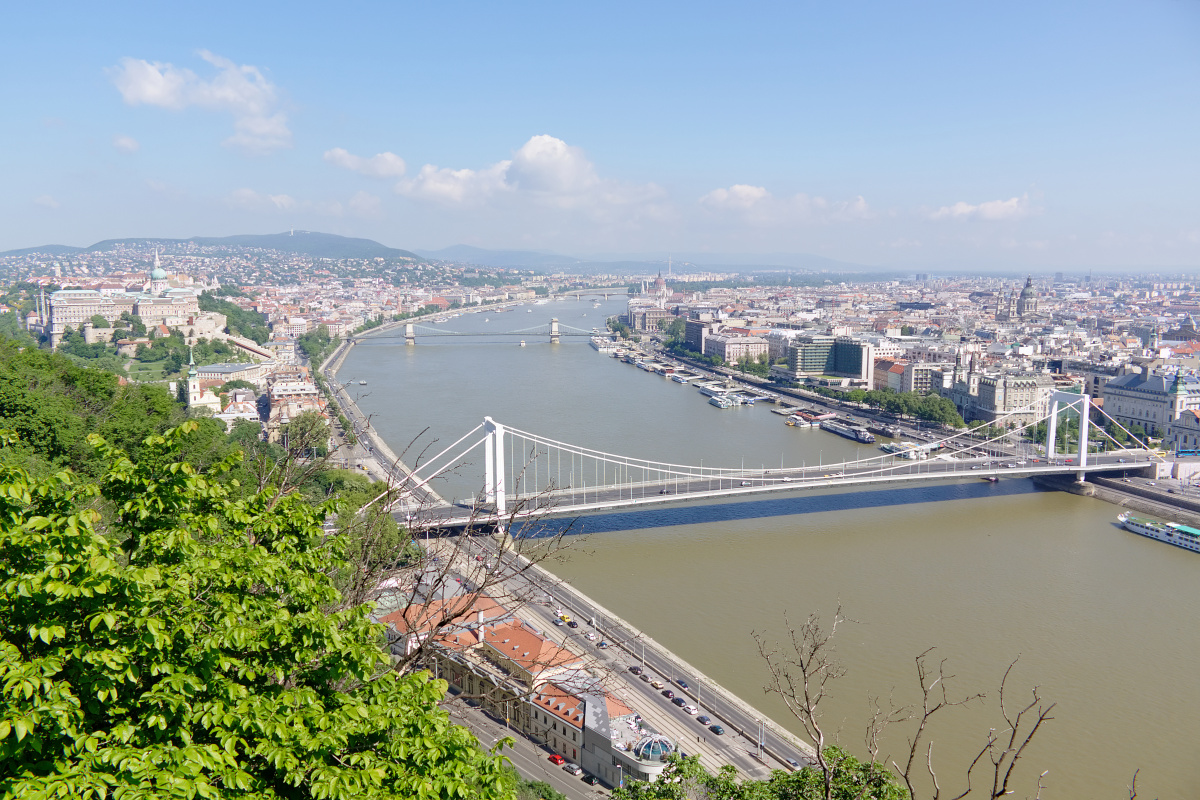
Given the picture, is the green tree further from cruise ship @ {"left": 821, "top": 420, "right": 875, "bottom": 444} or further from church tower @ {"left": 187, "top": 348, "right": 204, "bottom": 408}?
cruise ship @ {"left": 821, "top": 420, "right": 875, "bottom": 444}

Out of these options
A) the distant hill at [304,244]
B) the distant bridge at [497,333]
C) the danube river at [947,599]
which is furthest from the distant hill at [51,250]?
the danube river at [947,599]

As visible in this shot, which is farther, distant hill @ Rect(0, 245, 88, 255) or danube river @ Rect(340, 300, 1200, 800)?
distant hill @ Rect(0, 245, 88, 255)

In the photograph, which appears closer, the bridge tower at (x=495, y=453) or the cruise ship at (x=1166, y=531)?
the cruise ship at (x=1166, y=531)

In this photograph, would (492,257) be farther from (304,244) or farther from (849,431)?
(849,431)

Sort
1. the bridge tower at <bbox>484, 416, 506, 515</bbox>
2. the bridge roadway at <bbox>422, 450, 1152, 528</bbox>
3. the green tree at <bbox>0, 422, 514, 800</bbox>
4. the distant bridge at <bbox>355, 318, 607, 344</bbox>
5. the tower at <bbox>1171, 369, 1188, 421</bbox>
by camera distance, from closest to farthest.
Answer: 1. the green tree at <bbox>0, 422, 514, 800</bbox>
2. the bridge roadway at <bbox>422, 450, 1152, 528</bbox>
3. the bridge tower at <bbox>484, 416, 506, 515</bbox>
4. the tower at <bbox>1171, 369, 1188, 421</bbox>
5. the distant bridge at <bbox>355, 318, 607, 344</bbox>

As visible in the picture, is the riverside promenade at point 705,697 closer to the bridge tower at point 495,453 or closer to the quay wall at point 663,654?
the quay wall at point 663,654

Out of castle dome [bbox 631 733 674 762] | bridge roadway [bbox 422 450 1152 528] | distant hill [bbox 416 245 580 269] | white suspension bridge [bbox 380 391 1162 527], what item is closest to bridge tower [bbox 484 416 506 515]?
white suspension bridge [bbox 380 391 1162 527]
